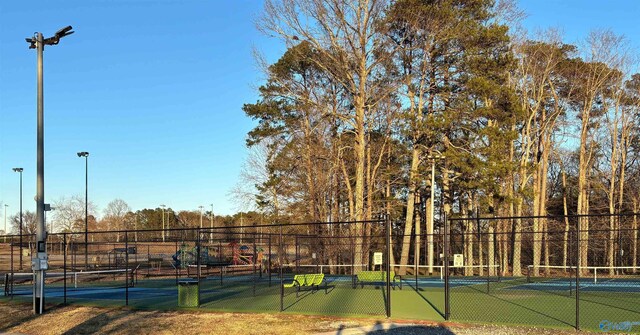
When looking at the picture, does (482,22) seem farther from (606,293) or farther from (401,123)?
(606,293)

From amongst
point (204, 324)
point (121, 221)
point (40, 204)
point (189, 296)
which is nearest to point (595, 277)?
point (189, 296)

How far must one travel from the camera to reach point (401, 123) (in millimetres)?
36375

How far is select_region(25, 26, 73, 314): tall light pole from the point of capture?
53.5 feet

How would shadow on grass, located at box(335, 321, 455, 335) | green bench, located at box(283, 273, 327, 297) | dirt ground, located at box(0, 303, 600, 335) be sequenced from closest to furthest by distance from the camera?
shadow on grass, located at box(335, 321, 455, 335) → dirt ground, located at box(0, 303, 600, 335) → green bench, located at box(283, 273, 327, 297)

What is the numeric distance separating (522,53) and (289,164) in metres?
18.0

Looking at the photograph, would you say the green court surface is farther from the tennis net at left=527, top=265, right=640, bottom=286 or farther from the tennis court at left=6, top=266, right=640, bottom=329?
the tennis net at left=527, top=265, right=640, bottom=286

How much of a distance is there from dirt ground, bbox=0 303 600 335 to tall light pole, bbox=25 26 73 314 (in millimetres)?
737

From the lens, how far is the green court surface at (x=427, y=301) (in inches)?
527

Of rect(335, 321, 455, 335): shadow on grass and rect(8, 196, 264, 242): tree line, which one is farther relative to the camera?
rect(8, 196, 264, 242): tree line

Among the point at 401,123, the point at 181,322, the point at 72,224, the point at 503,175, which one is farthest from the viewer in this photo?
the point at 72,224

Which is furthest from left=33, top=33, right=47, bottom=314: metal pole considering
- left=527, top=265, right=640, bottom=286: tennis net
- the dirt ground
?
left=527, top=265, right=640, bottom=286: tennis net

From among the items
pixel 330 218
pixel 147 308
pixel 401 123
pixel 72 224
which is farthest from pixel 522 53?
pixel 72 224

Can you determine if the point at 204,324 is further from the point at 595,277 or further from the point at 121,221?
the point at 121,221

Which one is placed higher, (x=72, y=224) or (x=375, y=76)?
(x=375, y=76)
